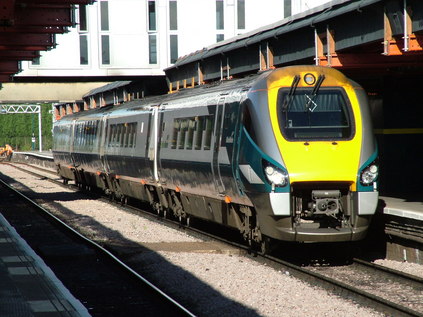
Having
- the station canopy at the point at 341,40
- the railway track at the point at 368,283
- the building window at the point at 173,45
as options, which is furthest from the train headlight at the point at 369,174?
the building window at the point at 173,45

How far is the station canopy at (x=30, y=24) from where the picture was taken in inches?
786

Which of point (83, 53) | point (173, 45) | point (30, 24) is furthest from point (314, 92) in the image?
point (173, 45)

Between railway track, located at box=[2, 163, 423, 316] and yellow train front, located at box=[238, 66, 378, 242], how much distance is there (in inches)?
22.1

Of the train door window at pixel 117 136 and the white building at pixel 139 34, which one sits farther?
the white building at pixel 139 34

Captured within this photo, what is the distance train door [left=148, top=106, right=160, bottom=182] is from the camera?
20.4m

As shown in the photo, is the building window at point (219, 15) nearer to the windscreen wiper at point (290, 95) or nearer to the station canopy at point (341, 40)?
the station canopy at point (341, 40)

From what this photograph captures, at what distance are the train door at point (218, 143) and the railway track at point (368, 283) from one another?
1686 millimetres

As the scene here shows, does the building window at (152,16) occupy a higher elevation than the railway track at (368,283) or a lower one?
higher

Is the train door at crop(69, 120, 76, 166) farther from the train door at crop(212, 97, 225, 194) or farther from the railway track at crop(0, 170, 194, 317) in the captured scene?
the train door at crop(212, 97, 225, 194)

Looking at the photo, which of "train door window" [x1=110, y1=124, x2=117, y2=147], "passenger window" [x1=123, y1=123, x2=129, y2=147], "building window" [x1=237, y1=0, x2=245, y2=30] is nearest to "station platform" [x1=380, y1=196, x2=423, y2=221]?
"passenger window" [x1=123, y1=123, x2=129, y2=147]

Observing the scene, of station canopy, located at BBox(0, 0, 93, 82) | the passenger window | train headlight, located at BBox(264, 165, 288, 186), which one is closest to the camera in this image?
train headlight, located at BBox(264, 165, 288, 186)

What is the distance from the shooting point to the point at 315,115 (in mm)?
13430

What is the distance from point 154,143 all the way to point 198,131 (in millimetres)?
3926

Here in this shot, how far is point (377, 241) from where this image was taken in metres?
15.8
